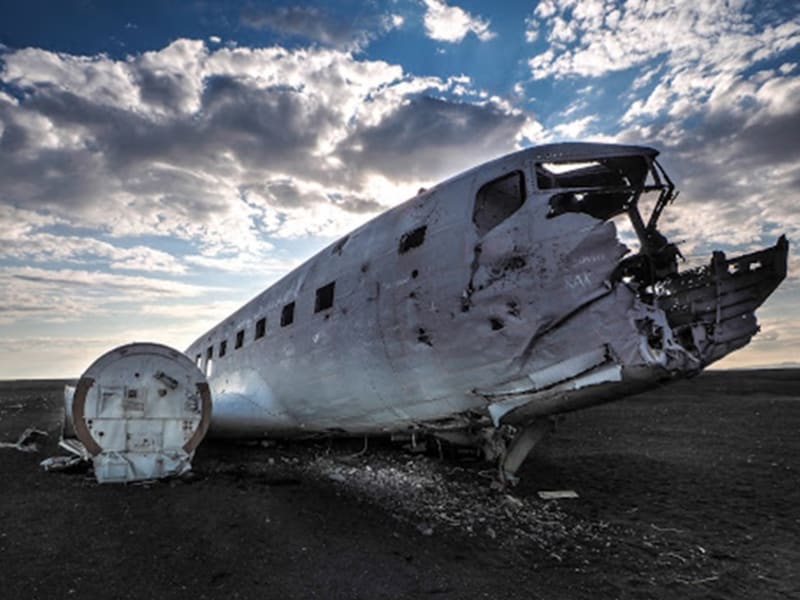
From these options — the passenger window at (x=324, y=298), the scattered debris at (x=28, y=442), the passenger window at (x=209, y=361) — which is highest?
the passenger window at (x=324, y=298)

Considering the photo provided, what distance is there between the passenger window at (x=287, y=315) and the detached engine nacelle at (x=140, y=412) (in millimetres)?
1821

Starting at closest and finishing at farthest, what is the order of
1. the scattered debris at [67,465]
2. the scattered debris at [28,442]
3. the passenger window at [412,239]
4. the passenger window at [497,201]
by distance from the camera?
the passenger window at [497,201], the passenger window at [412,239], the scattered debris at [67,465], the scattered debris at [28,442]

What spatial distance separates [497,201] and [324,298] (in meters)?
3.43

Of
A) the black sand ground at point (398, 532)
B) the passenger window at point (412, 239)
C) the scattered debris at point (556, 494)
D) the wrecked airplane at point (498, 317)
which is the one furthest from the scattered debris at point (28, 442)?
the scattered debris at point (556, 494)

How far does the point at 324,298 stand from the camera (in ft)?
26.6

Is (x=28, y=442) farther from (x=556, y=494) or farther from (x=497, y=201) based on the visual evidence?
(x=497, y=201)

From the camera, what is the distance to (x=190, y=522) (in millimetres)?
5887

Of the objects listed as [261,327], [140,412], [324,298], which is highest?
[324,298]

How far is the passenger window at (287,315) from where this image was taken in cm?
909

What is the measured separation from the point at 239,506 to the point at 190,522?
794 mm

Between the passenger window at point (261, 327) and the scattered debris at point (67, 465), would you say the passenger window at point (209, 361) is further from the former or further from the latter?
the scattered debris at point (67, 465)

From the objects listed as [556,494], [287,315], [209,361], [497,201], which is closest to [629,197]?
[497,201]

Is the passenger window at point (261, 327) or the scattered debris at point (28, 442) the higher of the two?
the passenger window at point (261, 327)

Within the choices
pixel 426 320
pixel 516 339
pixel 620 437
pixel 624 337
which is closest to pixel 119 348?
pixel 426 320
